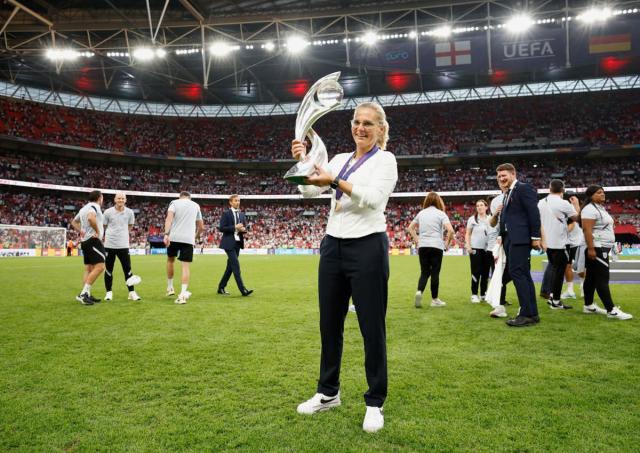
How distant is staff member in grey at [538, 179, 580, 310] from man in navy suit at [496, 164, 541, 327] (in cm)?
144

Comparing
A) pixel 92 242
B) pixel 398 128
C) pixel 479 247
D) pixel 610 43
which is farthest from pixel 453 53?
pixel 92 242

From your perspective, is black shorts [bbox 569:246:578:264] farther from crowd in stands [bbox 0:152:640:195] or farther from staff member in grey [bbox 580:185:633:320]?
crowd in stands [bbox 0:152:640:195]

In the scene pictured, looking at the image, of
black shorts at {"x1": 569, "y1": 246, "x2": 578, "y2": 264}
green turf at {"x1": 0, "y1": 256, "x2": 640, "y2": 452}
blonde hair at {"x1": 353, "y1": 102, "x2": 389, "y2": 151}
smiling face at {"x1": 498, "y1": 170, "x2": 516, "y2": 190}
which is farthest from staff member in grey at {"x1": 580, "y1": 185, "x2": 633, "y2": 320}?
blonde hair at {"x1": 353, "y1": 102, "x2": 389, "y2": 151}

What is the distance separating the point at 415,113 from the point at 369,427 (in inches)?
1905

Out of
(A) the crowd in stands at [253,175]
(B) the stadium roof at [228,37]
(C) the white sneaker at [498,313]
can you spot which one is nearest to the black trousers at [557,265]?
(C) the white sneaker at [498,313]

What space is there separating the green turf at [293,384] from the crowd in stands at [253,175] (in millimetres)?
39562

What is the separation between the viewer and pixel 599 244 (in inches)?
228

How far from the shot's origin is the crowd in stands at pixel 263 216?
1473 inches

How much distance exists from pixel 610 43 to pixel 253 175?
35.4 meters

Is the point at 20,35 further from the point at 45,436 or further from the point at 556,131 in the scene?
the point at 556,131

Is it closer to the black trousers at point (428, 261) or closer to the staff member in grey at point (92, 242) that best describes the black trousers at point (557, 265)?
the black trousers at point (428, 261)

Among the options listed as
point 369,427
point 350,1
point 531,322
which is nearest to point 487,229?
point 531,322

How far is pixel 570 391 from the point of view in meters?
2.99

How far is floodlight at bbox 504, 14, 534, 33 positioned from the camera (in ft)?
78.1
